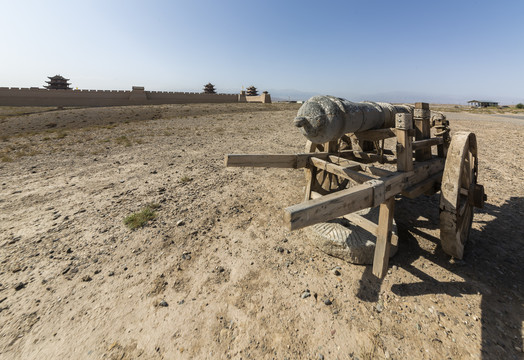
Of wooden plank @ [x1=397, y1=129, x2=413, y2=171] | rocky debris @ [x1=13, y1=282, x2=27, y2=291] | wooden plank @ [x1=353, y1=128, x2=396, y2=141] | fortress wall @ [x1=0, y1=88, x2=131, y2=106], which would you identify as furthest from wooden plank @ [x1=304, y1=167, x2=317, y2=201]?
fortress wall @ [x1=0, y1=88, x2=131, y2=106]

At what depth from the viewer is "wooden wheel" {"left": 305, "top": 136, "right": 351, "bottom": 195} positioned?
14.7ft

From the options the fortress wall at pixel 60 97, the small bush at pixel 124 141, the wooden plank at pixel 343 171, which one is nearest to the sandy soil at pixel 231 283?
the wooden plank at pixel 343 171

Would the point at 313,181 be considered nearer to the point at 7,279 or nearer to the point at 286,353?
the point at 286,353

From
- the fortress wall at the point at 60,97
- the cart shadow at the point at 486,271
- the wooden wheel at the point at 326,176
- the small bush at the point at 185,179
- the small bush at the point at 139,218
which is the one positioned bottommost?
the cart shadow at the point at 486,271

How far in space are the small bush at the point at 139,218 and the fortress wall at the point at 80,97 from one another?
39.6m

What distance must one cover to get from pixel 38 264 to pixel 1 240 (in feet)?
4.56

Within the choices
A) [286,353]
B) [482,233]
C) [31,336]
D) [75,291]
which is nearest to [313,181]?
[286,353]

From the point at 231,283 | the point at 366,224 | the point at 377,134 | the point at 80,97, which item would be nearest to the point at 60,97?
the point at 80,97

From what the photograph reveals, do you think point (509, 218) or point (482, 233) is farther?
point (509, 218)

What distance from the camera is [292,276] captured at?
335 cm

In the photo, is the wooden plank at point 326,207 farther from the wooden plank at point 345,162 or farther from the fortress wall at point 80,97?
the fortress wall at point 80,97

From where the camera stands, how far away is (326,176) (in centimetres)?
512

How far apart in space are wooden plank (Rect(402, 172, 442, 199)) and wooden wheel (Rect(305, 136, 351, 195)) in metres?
1.52

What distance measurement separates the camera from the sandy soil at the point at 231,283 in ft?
8.01
